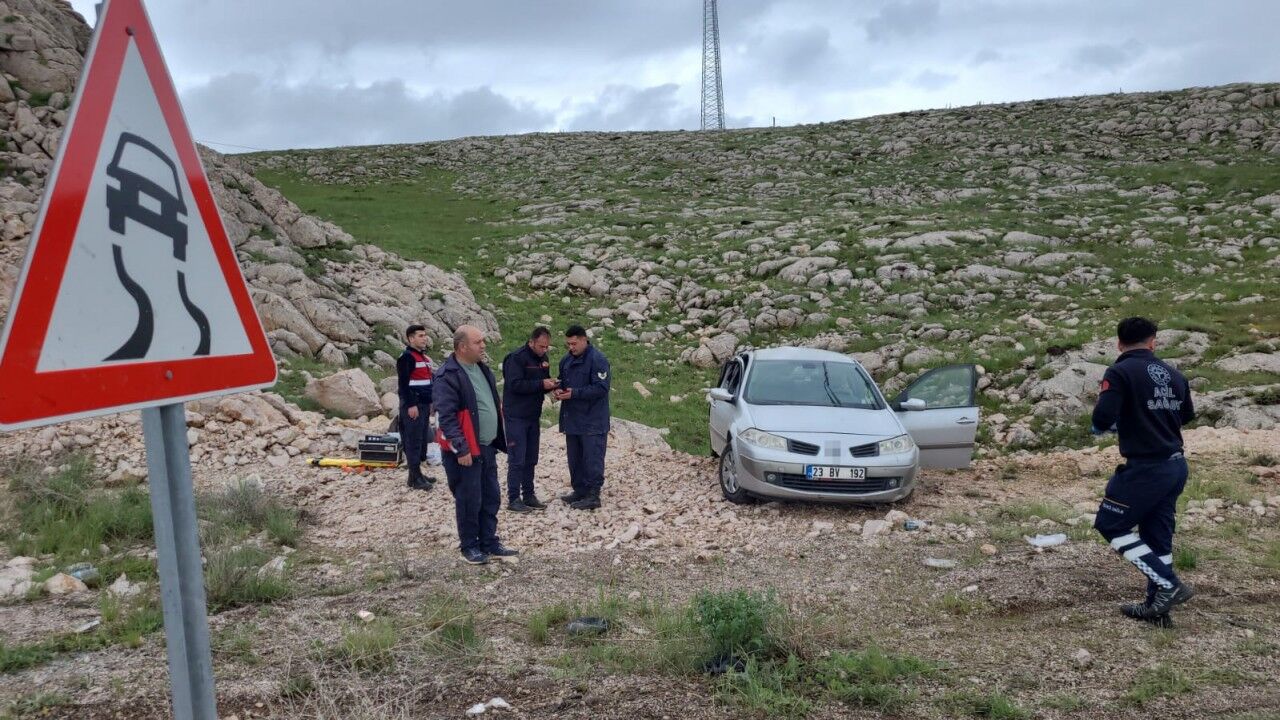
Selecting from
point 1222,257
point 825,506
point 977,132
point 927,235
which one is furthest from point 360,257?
point 977,132

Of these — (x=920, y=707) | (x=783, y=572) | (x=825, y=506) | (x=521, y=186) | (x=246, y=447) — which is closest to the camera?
(x=920, y=707)

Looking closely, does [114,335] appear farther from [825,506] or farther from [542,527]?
[825,506]

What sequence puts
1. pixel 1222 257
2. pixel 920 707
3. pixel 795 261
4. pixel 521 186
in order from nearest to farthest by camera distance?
pixel 920 707 → pixel 1222 257 → pixel 795 261 → pixel 521 186

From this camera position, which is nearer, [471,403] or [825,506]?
[471,403]

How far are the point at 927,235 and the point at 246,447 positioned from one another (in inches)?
698

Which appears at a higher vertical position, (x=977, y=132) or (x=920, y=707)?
(x=977, y=132)

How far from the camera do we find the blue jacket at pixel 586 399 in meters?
7.92

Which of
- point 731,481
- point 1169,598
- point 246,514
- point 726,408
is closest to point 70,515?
point 246,514

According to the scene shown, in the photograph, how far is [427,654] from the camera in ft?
13.6

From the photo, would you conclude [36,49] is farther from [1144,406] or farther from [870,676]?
[1144,406]

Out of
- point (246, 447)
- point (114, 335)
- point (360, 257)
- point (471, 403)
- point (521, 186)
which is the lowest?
point (246, 447)

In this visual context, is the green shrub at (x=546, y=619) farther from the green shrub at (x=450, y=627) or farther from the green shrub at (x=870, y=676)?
the green shrub at (x=870, y=676)

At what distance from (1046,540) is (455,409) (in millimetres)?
5029

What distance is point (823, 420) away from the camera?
773 cm
